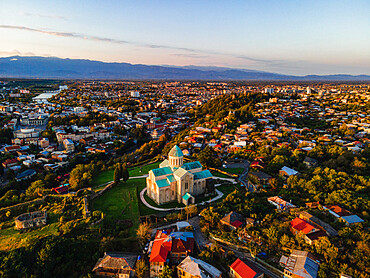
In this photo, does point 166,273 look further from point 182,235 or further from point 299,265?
point 299,265

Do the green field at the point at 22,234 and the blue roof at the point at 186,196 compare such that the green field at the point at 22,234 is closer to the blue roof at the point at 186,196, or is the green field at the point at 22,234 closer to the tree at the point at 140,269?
the tree at the point at 140,269

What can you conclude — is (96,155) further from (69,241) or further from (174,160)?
(69,241)

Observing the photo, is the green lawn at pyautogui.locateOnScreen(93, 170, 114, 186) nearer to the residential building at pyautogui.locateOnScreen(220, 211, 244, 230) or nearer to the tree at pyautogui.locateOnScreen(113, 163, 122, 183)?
the tree at pyautogui.locateOnScreen(113, 163, 122, 183)

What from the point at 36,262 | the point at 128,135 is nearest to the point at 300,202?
the point at 36,262

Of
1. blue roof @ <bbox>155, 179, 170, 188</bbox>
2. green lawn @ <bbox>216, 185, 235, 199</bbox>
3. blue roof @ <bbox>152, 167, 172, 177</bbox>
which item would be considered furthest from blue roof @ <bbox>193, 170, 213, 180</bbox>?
blue roof @ <bbox>155, 179, 170, 188</bbox>

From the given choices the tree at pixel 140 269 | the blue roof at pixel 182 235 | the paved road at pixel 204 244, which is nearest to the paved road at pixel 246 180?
the paved road at pixel 204 244
